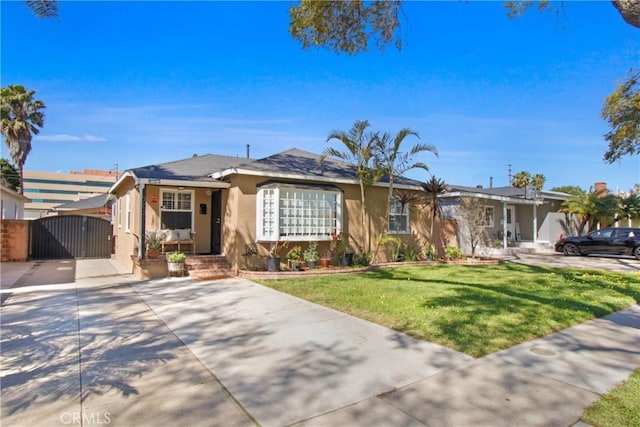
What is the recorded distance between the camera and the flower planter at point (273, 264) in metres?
10.9

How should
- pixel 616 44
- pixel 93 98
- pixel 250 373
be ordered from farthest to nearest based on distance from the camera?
pixel 93 98 < pixel 616 44 < pixel 250 373

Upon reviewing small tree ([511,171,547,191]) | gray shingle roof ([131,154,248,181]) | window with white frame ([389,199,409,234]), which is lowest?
window with white frame ([389,199,409,234])

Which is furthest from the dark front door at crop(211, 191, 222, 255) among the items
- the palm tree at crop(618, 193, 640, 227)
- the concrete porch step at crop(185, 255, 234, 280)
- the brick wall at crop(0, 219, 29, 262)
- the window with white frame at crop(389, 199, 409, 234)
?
the palm tree at crop(618, 193, 640, 227)

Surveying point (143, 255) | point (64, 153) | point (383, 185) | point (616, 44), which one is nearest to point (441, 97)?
point (383, 185)

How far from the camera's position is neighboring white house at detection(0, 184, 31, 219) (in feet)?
57.8

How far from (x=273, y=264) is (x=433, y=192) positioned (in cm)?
767

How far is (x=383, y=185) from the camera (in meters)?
13.8

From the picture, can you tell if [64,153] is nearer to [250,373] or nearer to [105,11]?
[105,11]

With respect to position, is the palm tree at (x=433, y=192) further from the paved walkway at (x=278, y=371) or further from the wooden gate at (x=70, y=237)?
the wooden gate at (x=70, y=237)

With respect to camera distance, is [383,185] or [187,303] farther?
[383,185]

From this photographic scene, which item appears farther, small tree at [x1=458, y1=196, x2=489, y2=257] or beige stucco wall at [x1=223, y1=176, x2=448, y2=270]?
small tree at [x1=458, y1=196, x2=489, y2=257]

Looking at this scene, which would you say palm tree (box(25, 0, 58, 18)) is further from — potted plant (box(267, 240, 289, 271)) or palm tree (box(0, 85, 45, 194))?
palm tree (box(0, 85, 45, 194))

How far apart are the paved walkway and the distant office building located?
98.9 m

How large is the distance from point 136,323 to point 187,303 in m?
1.49
